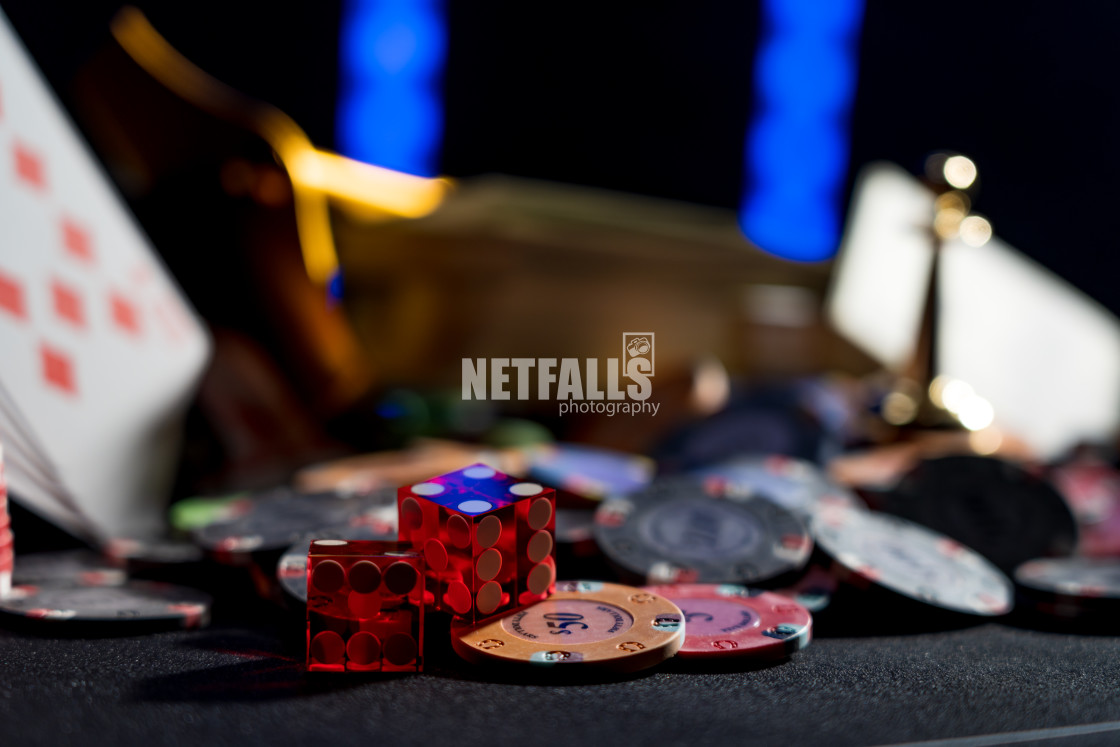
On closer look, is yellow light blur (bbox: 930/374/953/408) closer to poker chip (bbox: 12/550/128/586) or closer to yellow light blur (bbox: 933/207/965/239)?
yellow light blur (bbox: 933/207/965/239)

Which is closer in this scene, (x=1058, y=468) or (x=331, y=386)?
(x=1058, y=468)

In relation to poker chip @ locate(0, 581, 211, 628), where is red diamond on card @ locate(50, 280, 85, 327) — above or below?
above

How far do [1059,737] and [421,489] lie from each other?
23.9 inches

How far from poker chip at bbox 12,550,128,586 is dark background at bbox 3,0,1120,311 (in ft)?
16.2

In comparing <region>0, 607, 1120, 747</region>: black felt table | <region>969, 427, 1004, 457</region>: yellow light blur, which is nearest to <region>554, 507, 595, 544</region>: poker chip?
<region>0, 607, 1120, 747</region>: black felt table

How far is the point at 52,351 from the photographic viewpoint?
4.05ft

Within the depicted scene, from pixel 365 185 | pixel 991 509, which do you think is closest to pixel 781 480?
pixel 991 509

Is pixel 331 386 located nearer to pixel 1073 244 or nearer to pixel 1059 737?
pixel 1059 737

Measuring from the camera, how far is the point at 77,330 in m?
1.29

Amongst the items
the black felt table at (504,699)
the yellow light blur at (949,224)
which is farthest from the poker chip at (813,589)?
the yellow light blur at (949,224)

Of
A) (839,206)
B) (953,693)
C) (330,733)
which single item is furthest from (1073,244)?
(330,733)

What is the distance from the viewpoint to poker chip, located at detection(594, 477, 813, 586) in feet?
3.51

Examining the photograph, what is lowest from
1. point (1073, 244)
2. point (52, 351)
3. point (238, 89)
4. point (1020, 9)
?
point (52, 351)

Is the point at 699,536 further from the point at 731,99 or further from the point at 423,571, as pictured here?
the point at 731,99
